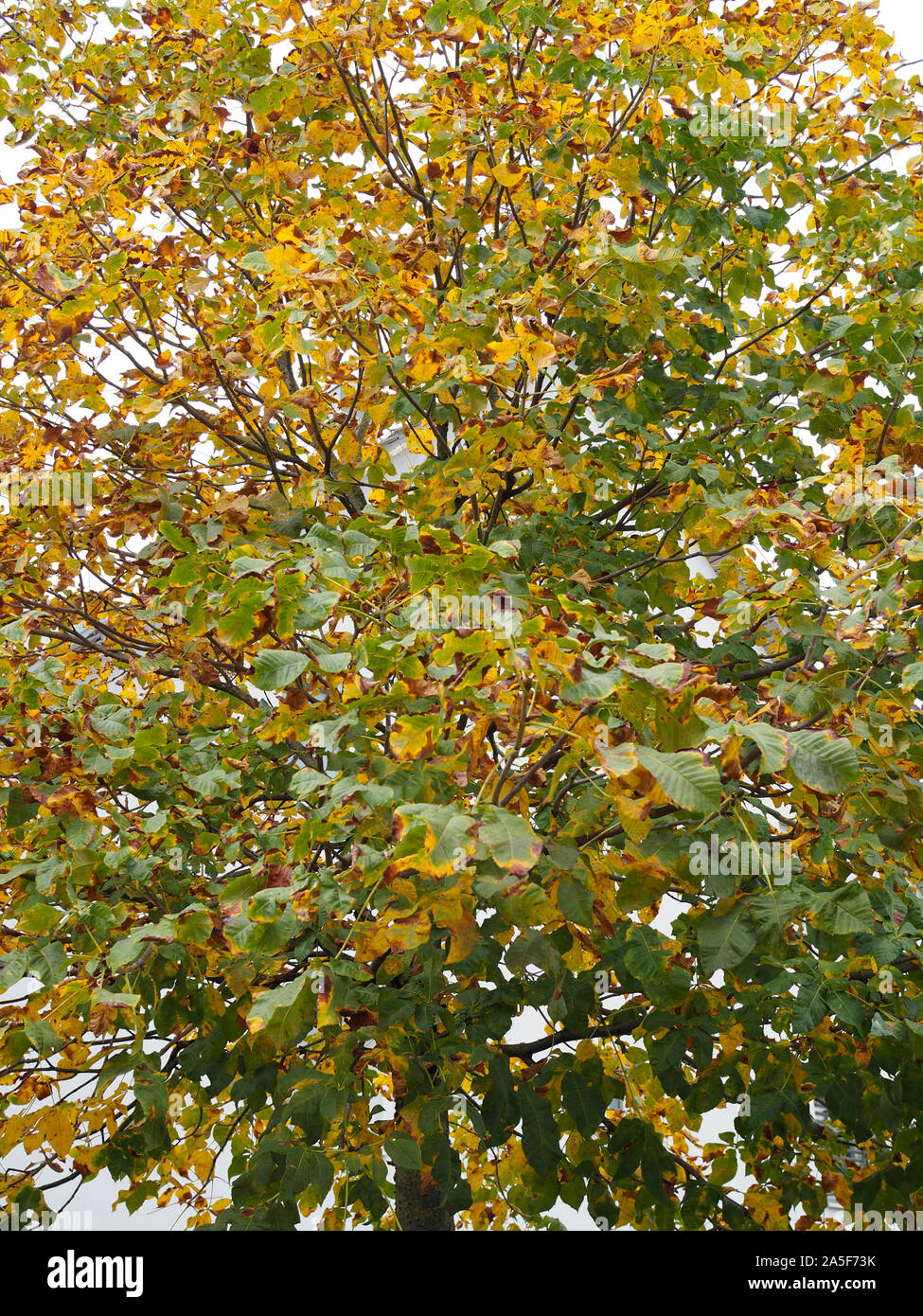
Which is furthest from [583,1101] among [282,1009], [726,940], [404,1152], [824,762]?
[824,762]

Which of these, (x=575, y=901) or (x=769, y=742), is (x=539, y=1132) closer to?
(x=575, y=901)

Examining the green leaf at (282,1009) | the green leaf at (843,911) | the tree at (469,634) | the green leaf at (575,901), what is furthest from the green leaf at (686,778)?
the green leaf at (282,1009)

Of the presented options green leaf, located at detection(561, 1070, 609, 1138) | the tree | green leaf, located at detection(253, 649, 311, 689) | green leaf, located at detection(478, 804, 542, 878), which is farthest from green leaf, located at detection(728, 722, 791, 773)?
green leaf, located at detection(561, 1070, 609, 1138)

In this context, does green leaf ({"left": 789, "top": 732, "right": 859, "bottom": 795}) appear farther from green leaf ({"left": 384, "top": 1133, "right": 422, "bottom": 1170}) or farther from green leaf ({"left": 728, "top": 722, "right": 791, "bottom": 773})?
green leaf ({"left": 384, "top": 1133, "right": 422, "bottom": 1170})

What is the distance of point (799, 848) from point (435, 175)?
2.70 meters

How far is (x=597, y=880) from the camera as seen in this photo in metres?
2.34

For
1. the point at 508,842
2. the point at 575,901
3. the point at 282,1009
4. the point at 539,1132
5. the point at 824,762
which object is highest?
the point at 824,762

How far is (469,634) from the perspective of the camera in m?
1.97

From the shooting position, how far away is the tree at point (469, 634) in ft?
7.30

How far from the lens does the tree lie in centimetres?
223

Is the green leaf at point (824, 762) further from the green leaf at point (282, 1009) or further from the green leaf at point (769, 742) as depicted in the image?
the green leaf at point (282, 1009)

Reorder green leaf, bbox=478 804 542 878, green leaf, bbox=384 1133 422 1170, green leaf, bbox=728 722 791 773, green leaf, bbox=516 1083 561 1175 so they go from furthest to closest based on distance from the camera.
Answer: green leaf, bbox=516 1083 561 1175 < green leaf, bbox=384 1133 422 1170 < green leaf, bbox=728 722 791 773 < green leaf, bbox=478 804 542 878
